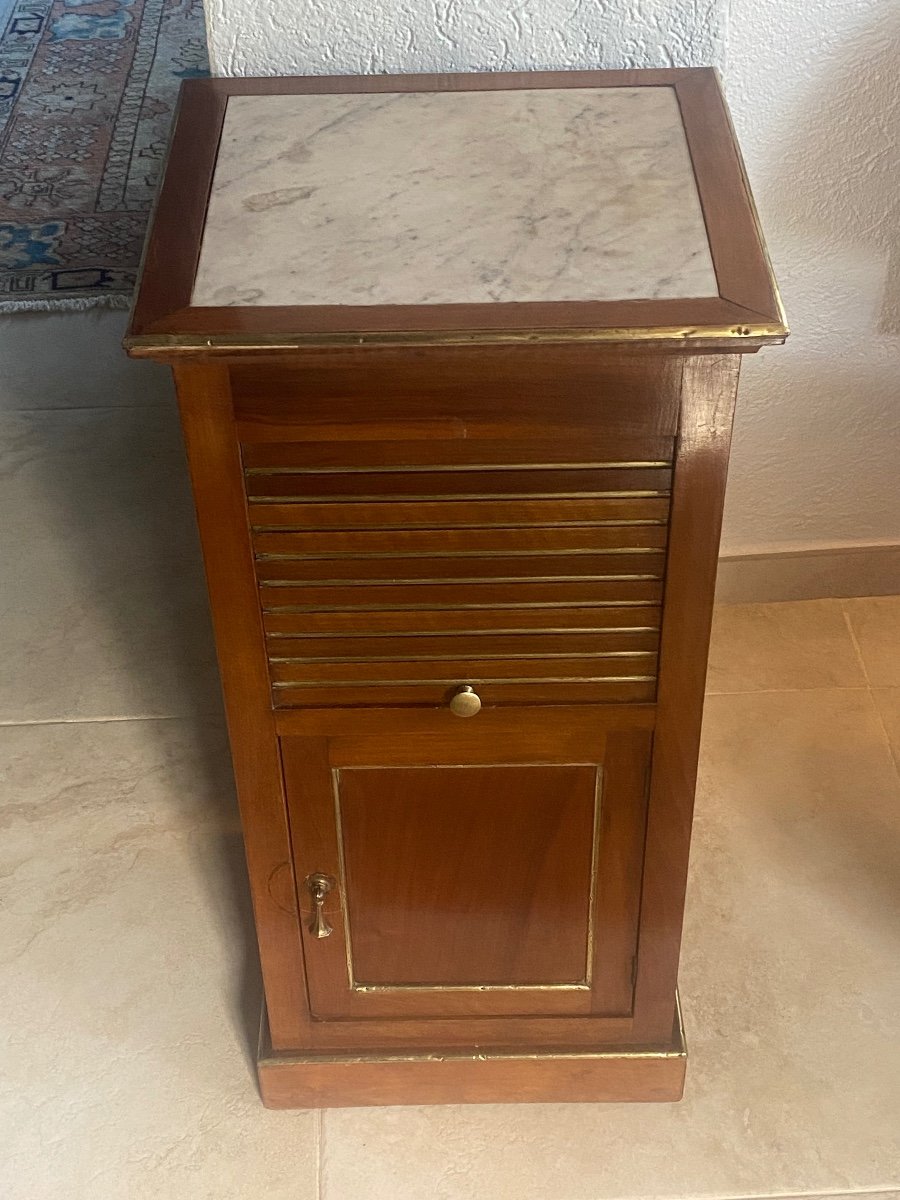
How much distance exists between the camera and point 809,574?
1756mm

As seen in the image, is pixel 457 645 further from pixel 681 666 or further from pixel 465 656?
pixel 681 666

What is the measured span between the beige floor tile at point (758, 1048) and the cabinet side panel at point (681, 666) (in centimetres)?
12

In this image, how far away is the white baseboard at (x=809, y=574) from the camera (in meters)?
1.74

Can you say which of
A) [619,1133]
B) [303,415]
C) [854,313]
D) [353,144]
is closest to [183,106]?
[353,144]

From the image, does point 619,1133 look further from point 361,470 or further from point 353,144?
point 353,144

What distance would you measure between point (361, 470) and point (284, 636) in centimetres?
15

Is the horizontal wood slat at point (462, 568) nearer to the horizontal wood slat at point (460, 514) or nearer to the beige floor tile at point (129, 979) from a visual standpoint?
the horizontal wood slat at point (460, 514)

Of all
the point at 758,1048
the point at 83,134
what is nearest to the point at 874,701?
the point at 758,1048

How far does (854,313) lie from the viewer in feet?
4.90

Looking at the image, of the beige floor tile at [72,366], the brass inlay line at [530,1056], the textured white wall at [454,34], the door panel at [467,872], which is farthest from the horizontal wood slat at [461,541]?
the beige floor tile at [72,366]

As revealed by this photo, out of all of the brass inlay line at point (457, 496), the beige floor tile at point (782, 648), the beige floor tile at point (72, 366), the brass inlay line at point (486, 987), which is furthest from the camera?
the beige floor tile at point (72, 366)

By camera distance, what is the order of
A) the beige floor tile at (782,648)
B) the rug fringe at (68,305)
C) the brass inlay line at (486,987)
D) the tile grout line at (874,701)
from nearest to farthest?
the brass inlay line at (486,987) → the tile grout line at (874,701) → the beige floor tile at (782,648) → the rug fringe at (68,305)

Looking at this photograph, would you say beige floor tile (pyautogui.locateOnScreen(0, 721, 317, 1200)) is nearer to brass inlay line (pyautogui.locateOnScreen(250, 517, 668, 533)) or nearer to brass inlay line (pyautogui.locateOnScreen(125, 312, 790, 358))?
brass inlay line (pyautogui.locateOnScreen(250, 517, 668, 533))

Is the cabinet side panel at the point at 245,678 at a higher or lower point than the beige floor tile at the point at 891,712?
higher
